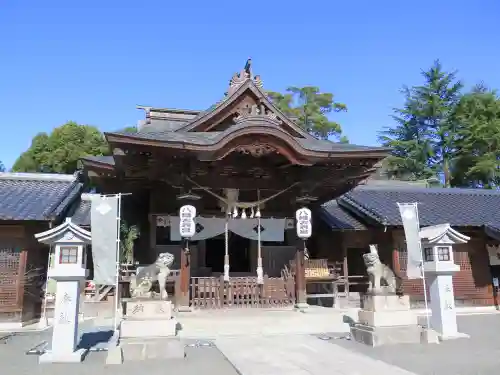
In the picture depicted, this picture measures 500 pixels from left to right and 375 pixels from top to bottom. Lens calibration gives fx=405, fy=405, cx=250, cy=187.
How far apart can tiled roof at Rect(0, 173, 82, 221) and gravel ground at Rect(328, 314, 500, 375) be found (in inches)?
358

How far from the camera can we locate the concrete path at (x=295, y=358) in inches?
245

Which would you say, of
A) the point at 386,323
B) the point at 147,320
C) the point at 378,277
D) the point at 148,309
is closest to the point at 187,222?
the point at 148,309

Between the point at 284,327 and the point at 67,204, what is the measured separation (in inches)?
325

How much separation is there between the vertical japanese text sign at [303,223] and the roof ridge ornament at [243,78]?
4.71 metres

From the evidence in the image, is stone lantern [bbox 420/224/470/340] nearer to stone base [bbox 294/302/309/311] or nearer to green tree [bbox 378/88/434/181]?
stone base [bbox 294/302/309/311]

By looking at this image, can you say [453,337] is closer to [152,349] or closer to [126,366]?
[152,349]

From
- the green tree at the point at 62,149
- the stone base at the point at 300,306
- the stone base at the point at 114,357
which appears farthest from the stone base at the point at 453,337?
the green tree at the point at 62,149

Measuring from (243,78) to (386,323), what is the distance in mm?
9566

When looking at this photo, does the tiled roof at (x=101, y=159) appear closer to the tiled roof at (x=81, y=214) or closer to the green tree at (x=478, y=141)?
the tiled roof at (x=81, y=214)

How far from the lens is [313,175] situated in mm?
13125

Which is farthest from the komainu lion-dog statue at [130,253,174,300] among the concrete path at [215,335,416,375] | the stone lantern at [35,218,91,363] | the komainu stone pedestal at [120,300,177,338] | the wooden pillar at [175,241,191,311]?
the wooden pillar at [175,241,191,311]

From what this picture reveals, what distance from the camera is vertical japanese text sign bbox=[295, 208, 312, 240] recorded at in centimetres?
1271

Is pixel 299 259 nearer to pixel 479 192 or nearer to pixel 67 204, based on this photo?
pixel 67 204

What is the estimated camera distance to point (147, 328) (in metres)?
7.26
